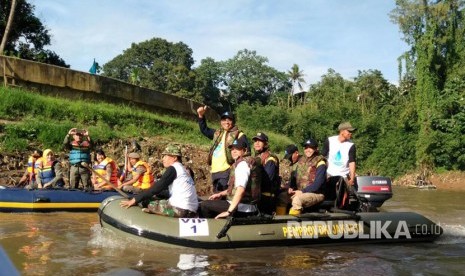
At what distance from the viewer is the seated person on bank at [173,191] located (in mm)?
6762

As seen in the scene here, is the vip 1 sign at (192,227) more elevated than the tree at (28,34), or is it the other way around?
the tree at (28,34)

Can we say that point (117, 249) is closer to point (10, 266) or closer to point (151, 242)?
point (151, 242)

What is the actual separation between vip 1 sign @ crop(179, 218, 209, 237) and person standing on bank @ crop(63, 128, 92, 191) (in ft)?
15.8

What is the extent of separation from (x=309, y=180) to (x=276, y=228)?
1.02 metres

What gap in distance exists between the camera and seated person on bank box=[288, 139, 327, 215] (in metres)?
7.58

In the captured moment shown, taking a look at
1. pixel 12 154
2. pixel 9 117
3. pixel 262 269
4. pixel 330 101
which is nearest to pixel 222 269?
pixel 262 269

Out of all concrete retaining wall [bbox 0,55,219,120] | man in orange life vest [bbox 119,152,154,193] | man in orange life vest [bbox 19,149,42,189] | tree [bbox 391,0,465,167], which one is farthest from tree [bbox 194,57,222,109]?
man in orange life vest [bbox 119,152,154,193]

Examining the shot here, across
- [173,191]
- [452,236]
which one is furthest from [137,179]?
[452,236]

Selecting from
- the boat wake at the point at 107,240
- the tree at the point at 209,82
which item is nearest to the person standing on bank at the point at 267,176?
the boat wake at the point at 107,240

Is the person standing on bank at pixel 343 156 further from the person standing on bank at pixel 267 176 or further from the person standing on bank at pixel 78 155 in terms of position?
the person standing on bank at pixel 78 155

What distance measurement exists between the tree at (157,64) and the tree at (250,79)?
16.3 ft

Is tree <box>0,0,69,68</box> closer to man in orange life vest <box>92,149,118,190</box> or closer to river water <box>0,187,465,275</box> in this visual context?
man in orange life vest <box>92,149,118,190</box>

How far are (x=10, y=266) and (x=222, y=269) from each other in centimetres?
408

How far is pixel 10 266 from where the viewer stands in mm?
2213
